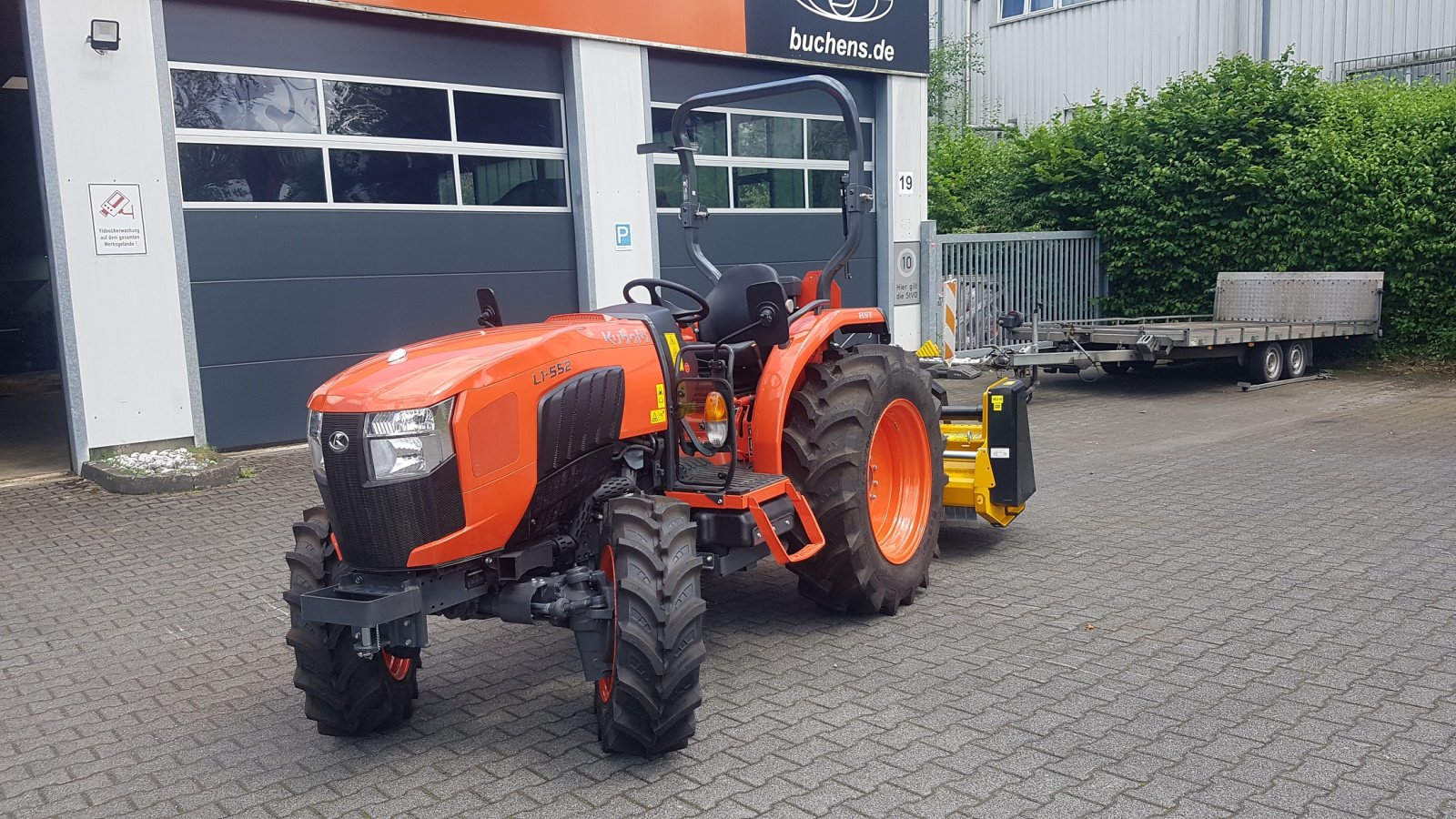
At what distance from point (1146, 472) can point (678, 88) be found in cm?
667

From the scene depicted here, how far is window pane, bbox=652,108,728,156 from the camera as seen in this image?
495 inches

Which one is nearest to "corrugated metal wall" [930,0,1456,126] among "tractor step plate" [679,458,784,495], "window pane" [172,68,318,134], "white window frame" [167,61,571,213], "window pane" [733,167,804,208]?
"window pane" [733,167,804,208]

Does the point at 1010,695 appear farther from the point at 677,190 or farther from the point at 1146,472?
the point at 677,190

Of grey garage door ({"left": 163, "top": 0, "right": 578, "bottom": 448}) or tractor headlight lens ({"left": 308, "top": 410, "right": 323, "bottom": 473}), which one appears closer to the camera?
tractor headlight lens ({"left": 308, "top": 410, "right": 323, "bottom": 473})

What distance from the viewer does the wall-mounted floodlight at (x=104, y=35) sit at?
8469 mm

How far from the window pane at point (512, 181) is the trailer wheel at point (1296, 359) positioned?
8.29m

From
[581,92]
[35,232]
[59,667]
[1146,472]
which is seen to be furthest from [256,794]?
[35,232]

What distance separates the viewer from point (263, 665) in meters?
4.89

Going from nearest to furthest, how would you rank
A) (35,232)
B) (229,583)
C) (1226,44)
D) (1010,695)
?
(1010,695) → (229,583) → (35,232) → (1226,44)

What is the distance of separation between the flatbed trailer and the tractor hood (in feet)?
25.3

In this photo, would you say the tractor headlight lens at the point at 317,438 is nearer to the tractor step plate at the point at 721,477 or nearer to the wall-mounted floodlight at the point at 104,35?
the tractor step plate at the point at 721,477

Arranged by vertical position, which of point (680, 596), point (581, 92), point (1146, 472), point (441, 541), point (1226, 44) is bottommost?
point (1146, 472)

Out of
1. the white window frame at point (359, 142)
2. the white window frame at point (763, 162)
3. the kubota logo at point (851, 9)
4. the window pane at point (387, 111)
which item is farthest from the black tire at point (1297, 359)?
the window pane at point (387, 111)

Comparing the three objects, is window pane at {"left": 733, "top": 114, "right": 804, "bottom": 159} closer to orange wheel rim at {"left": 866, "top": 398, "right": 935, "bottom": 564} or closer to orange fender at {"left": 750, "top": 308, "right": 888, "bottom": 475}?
Answer: orange wheel rim at {"left": 866, "top": 398, "right": 935, "bottom": 564}
